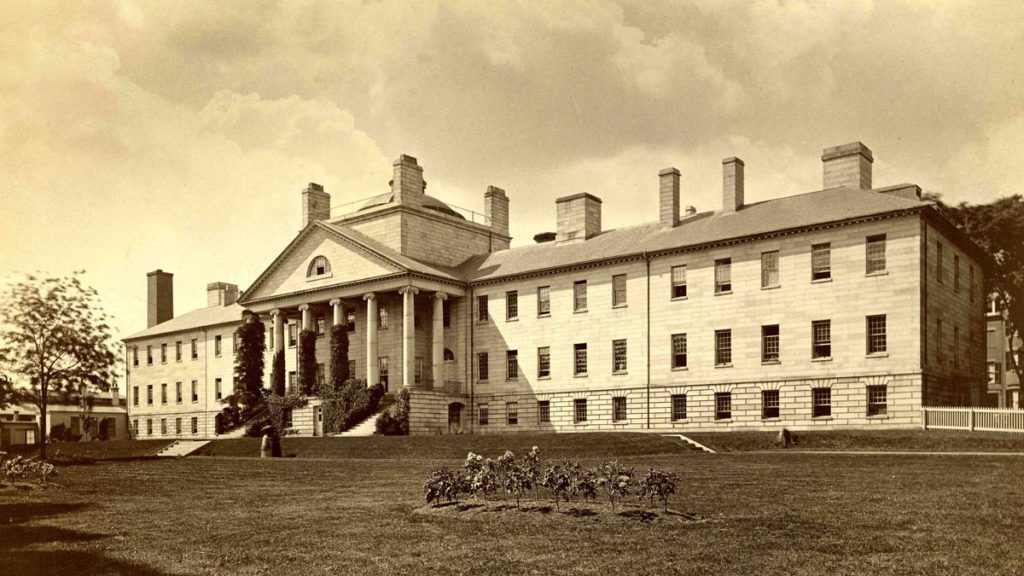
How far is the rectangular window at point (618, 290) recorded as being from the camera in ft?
154

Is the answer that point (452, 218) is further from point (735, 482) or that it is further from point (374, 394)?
point (735, 482)

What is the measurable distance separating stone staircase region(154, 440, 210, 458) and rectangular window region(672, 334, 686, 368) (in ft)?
78.1

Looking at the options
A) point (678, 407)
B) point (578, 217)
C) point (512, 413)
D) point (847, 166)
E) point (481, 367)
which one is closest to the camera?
point (847, 166)

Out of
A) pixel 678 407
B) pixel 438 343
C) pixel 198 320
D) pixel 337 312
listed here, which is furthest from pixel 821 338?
pixel 198 320

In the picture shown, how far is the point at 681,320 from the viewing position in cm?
4444

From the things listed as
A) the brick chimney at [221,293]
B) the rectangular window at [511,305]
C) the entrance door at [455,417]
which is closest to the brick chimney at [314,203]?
the rectangular window at [511,305]

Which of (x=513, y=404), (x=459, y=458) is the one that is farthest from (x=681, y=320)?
(x=459, y=458)

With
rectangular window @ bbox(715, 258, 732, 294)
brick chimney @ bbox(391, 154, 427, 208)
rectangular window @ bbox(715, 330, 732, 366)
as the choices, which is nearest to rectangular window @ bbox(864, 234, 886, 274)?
rectangular window @ bbox(715, 258, 732, 294)

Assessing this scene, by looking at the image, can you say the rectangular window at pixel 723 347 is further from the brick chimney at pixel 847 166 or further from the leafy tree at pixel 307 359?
Answer: the leafy tree at pixel 307 359

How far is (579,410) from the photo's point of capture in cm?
4838

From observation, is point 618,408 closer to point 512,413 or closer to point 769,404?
point 512,413

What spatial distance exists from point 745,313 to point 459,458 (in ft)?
55.8

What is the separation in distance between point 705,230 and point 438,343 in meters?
16.5

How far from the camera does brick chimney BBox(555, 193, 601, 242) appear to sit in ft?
171
